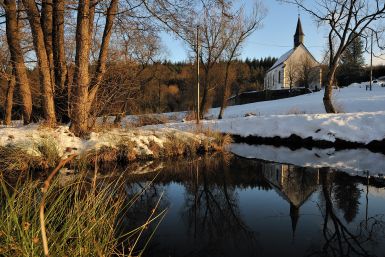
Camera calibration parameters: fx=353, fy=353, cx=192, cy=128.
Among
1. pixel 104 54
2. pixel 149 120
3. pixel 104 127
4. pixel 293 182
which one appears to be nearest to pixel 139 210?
pixel 293 182

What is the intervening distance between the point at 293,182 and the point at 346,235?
11.1 feet

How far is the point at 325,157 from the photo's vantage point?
12.0 metres

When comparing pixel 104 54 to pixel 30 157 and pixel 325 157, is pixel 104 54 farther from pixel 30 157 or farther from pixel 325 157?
pixel 325 157

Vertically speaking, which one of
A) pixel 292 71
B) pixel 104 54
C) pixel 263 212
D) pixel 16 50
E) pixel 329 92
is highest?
pixel 292 71

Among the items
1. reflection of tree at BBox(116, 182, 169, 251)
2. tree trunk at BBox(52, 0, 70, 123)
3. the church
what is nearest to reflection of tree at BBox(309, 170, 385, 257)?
reflection of tree at BBox(116, 182, 169, 251)

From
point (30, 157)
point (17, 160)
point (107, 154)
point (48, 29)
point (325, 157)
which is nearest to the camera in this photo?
point (17, 160)

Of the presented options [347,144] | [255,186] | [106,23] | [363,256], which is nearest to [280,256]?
[363,256]

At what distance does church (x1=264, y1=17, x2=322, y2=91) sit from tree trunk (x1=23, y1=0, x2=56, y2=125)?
151ft

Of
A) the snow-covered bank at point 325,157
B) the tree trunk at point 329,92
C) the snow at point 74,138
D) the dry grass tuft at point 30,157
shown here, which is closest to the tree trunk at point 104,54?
the snow at point 74,138

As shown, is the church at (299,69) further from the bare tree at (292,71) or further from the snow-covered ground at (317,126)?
the snow-covered ground at (317,126)

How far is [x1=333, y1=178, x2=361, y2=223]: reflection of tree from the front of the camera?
238 inches

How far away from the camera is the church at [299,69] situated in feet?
181

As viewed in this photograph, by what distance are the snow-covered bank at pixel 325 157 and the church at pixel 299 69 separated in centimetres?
4093

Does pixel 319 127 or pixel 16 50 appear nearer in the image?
pixel 16 50
